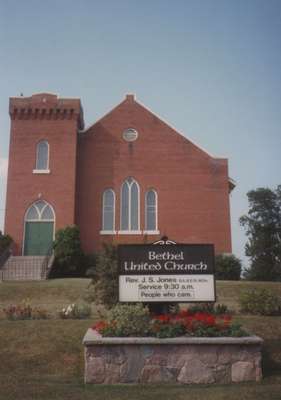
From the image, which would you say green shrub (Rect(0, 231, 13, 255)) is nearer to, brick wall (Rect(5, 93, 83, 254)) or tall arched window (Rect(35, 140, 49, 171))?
brick wall (Rect(5, 93, 83, 254))

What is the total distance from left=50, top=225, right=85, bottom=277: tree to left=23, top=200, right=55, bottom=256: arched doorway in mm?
1387

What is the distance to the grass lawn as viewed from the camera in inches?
294

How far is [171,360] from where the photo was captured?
8742 millimetres

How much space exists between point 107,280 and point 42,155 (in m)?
17.7

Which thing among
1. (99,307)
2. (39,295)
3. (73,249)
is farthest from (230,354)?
(73,249)

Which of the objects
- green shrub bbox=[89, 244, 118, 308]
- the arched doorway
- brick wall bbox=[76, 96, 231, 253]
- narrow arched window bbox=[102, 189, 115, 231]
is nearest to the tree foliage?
green shrub bbox=[89, 244, 118, 308]

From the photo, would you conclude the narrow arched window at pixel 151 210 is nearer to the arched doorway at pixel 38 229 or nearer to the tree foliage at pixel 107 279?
the arched doorway at pixel 38 229

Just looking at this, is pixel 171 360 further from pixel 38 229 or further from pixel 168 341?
pixel 38 229

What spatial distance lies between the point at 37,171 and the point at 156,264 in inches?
829

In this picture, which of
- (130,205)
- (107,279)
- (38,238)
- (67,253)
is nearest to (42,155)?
(38,238)

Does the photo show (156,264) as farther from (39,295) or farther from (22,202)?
(22,202)

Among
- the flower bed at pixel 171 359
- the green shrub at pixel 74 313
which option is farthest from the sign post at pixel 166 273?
the green shrub at pixel 74 313

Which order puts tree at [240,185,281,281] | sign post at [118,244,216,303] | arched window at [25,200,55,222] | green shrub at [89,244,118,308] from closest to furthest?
1. sign post at [118,244,216,303]
2. green shrub at [89,244,118,308]
3. arched window at [25,200,55,222]
4. tree at [240,185,281,281]

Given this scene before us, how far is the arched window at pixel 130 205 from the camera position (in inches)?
1204
